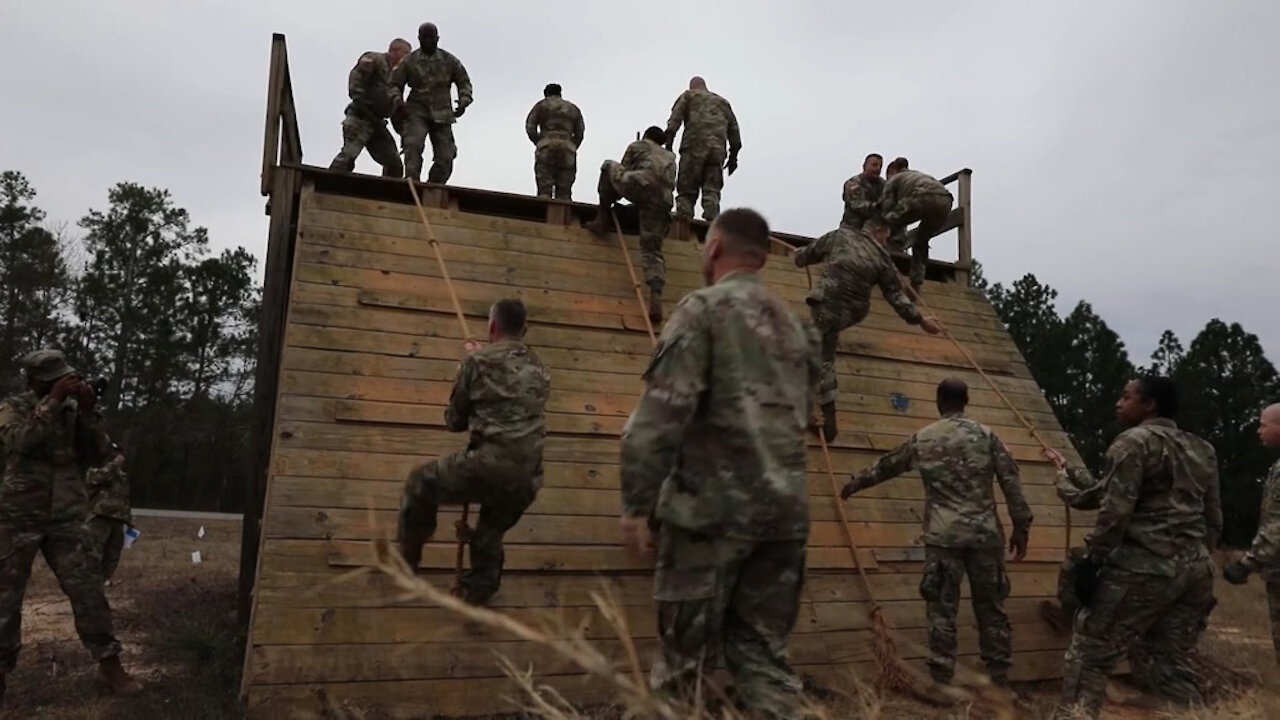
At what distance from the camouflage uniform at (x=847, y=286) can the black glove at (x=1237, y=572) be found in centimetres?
250

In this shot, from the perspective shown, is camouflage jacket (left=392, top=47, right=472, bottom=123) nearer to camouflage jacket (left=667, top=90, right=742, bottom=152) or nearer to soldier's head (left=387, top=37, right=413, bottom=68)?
soldier's head (left=387, top=37, right=413, bottom=68)

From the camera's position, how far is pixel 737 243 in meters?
3.09

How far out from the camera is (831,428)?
6734 millimetres

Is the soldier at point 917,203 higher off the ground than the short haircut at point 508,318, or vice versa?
Result: the soldier at point 917,203

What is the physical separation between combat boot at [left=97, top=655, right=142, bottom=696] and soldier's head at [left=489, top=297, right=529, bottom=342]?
9.72 feet

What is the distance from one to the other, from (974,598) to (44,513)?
5.51 metres

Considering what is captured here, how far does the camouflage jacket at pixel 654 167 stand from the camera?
7176 millimetres

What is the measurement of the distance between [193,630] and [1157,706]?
258 inches

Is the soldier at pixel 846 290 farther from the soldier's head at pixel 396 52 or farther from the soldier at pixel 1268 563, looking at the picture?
the soldier's head at pixel 396 52

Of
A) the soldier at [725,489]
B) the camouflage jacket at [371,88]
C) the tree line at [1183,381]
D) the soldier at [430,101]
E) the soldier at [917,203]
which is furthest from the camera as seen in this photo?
the tree line at [1183,381]

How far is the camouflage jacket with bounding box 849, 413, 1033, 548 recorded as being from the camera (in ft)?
16.7

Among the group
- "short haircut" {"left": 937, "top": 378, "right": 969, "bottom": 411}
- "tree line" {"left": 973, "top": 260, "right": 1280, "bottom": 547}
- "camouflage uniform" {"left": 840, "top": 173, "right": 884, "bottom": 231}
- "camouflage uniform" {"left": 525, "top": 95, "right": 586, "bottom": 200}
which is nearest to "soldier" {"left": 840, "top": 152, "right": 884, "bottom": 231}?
"camouflage uniform" {"left": 840, "top": 173, "right": 884, "bottom": 231}

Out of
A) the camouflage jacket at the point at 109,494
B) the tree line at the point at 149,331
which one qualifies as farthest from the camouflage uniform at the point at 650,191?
the tree line at the point at 149,331

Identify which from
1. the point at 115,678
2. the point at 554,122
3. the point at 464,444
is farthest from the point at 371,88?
the point at 115,678
